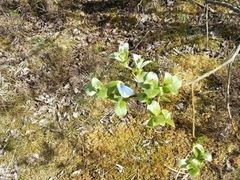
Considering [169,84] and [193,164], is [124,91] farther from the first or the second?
[193,164]

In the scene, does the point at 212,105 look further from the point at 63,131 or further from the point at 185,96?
the point at 63,131

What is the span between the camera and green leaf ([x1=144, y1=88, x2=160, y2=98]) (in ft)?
3.50

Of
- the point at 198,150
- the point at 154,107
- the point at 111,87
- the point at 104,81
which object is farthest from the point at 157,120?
the point at 104,81

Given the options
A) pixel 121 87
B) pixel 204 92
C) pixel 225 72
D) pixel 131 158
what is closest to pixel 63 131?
Result: pixel 131 158

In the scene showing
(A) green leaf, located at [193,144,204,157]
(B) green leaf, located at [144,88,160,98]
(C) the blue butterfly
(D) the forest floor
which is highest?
(B) green leaf, located at [144,88,160,98]

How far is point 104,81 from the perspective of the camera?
3916 mm

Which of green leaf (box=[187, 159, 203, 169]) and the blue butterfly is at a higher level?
the blue butterfly

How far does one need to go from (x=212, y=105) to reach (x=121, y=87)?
255cm

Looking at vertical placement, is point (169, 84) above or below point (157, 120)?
above

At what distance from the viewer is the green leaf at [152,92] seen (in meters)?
1.07

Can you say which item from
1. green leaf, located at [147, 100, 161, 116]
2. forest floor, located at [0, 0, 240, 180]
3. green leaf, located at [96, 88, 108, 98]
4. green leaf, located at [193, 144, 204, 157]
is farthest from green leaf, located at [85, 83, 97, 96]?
forest floor, located at [0, 0, 240, 180]

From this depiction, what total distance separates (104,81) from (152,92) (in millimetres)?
2858

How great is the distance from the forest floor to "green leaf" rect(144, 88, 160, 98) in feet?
6.62

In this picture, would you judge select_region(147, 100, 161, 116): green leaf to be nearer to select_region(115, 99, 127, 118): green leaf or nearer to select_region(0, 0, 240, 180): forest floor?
select_region(115, 99, 127, 118): green leaf
